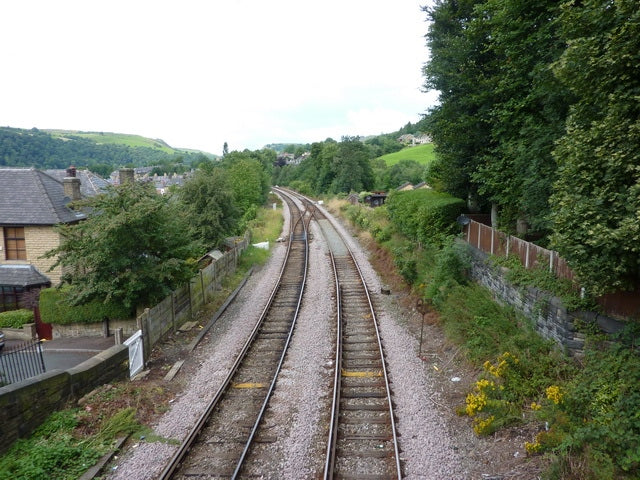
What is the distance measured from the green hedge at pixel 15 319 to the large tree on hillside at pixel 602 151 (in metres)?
21.0

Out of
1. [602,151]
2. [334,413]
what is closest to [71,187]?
[334,413]

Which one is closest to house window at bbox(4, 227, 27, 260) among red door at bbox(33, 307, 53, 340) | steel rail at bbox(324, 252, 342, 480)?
red door at bbox(33, 307, 53, 340)

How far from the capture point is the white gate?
11516 mm

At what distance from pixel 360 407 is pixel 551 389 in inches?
147

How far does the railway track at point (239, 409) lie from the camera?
25.0 ft

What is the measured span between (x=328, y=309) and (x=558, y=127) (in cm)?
950

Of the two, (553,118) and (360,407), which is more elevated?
(553,118)

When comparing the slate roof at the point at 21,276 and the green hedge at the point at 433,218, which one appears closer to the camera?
the green hedge at the point at 433,218

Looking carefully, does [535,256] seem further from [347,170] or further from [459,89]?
[347,170]

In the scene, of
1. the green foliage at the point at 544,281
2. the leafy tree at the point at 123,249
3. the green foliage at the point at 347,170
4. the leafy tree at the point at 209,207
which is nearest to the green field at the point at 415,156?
the green foliage at the point at 347,170

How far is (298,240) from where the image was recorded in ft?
105

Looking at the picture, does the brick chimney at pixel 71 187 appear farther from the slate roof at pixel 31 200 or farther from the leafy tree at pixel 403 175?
the leafy tree at pixel 403 175

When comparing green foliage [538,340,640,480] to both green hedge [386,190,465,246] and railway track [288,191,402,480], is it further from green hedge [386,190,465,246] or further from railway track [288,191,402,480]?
green hedge [386,190,465,246]

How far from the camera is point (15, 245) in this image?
21.4 metres
